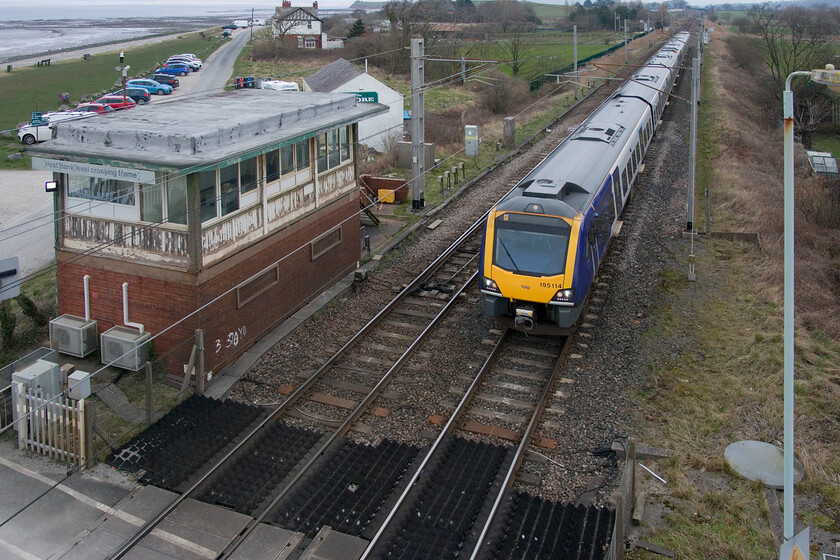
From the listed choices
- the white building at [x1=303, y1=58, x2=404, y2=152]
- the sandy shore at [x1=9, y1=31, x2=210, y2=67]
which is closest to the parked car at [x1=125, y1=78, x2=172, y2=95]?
the white building at [x1=303, y1=58, x2=404, y2=152]

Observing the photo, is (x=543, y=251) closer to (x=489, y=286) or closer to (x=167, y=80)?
(x=489, y=286)

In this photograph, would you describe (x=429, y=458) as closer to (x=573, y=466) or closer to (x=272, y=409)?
(x=573, y=466)

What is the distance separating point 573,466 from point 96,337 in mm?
7899

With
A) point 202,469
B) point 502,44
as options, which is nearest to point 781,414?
point 202,469

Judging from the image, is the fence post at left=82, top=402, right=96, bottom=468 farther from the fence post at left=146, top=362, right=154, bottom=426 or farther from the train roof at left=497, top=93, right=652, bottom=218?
the train roof at left=497, top=93, right=652, bottom=218

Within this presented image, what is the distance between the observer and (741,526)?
28.7 ft

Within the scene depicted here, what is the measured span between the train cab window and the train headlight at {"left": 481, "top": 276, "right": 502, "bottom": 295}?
304mm

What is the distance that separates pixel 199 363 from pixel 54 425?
2316 millimetres

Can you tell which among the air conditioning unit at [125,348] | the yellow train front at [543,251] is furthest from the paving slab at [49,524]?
the yellow train front at [543,251]

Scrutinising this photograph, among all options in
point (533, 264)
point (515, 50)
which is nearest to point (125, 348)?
point (533, 264)

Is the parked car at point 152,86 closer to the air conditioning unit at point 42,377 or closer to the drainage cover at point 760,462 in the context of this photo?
the air conditioning unit at point 42,377

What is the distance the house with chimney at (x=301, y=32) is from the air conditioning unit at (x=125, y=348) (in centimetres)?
6734

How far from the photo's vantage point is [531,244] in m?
12.8

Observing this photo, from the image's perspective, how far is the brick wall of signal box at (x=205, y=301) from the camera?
39.0 ft
